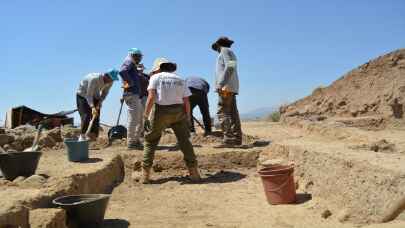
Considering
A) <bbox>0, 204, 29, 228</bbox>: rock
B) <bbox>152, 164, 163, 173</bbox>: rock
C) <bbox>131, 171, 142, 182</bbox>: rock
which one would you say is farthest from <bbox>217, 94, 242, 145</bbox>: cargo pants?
<bbox>0, 204, 29, 228</bbox>: rock

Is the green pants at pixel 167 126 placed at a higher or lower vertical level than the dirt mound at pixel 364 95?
lower

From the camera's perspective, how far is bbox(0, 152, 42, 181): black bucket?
5648 mm

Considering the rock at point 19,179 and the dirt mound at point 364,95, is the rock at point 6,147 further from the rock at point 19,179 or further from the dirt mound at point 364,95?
the dirt mound at point 364,95

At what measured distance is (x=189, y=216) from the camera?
530 centimetres

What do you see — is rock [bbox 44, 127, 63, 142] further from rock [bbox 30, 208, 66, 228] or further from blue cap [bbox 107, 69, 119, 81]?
rock [bbox 30, 208, 66, 228]

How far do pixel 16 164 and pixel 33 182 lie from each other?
1.84 ft

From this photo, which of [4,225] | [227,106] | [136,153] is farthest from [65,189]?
[227,106]

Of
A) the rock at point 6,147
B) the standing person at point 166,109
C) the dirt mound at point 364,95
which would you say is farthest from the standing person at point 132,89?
the dirt mound at point 364,95

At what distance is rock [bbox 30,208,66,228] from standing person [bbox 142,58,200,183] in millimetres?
2647

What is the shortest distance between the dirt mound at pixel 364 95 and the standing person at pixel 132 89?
9323 mm

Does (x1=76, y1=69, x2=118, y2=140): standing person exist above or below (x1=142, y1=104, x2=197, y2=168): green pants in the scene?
above

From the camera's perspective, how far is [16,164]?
18.6 feet

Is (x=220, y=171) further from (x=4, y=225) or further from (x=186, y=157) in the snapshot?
(x=4, y=225)

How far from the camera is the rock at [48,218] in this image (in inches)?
152
